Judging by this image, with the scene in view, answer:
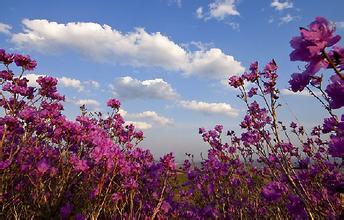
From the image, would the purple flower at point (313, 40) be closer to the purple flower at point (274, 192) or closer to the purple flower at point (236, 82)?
the purple flower at point (274, 192)

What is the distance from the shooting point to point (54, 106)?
6418mm

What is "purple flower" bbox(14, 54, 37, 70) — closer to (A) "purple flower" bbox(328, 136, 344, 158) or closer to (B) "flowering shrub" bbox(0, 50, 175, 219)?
(B) "flowering shrub" bbox(0, 50, 175, 219)

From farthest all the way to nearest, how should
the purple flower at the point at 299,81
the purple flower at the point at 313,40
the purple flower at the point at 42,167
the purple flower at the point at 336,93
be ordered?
the purple flower at the point at 42,167, the purple flower at the point at 299,81, the purple flower at the point at 336,93, the purple flower at the point at 313,40

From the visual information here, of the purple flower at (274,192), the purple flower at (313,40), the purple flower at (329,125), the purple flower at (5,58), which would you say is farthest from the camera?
the purple flower at (5,58)

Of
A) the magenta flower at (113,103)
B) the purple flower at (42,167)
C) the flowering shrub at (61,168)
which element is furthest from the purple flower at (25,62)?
the purple flower at (42,167)

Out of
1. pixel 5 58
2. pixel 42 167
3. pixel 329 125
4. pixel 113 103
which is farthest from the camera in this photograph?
pixel 113 103

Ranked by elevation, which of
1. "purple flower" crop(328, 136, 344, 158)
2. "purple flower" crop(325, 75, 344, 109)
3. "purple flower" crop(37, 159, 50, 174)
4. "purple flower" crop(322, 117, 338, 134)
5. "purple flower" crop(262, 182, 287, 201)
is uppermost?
"purple flower" crop(322, 117, 338, 134)

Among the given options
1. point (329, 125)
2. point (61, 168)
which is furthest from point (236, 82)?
point (61, 168)

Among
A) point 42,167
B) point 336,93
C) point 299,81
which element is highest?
point 299,81

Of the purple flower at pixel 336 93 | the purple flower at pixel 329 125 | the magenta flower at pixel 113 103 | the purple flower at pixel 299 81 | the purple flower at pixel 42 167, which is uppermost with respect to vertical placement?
the magenta flower at pixel 113 103

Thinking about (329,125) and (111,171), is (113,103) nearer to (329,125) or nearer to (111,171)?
(111,171)

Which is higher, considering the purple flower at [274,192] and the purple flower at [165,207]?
the purple flower at [274,192]

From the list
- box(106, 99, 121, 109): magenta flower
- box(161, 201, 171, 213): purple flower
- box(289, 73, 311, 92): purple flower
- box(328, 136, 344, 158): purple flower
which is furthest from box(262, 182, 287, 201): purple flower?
box(106, 99, 121, 109): magenta flower

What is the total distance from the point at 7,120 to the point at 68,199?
1627mm
